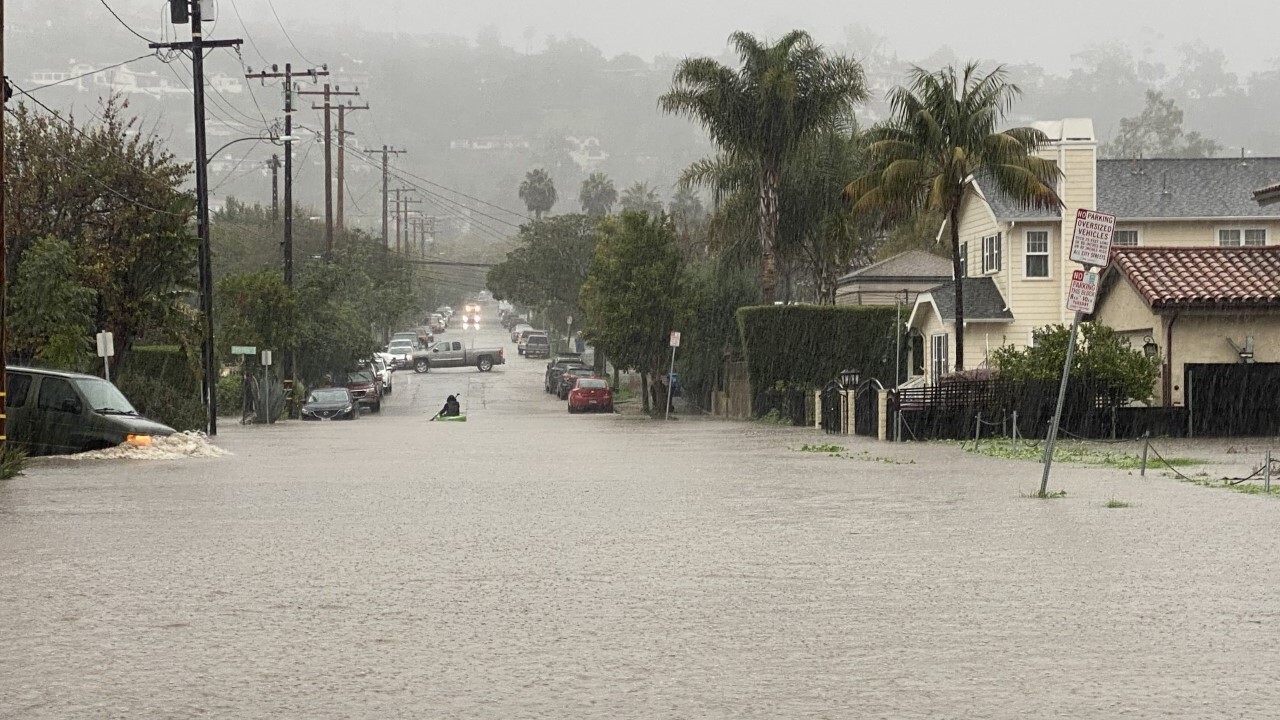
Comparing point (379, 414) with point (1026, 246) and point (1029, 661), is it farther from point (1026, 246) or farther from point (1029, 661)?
point (1029, 661)

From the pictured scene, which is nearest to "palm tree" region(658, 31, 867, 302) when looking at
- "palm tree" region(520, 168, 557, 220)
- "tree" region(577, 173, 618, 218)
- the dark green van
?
the dark green van

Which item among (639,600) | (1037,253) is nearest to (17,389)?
(639,600)

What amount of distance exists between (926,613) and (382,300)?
3060 inches

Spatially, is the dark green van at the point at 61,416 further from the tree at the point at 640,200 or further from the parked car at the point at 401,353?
the tree at the point at 640,200

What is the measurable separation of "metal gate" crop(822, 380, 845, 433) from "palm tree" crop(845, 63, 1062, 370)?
3.56 metres

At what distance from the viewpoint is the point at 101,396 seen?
96.9ft

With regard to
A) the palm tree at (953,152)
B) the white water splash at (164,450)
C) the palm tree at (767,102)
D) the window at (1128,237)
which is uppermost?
the palm tree at (767,102)

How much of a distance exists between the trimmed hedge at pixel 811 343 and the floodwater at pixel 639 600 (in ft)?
112

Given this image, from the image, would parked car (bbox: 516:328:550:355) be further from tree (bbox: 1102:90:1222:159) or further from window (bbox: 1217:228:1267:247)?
window (bbox: 1217:228:1267:247)

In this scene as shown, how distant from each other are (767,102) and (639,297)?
10.4 m

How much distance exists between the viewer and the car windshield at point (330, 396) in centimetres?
6191

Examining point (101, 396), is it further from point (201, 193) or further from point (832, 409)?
point (832, 409)

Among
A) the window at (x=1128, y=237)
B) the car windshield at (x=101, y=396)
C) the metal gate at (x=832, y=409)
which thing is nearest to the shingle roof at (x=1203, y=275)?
the metal gate at (x=832, y=409)

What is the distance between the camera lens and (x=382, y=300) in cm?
Answer: 8694
